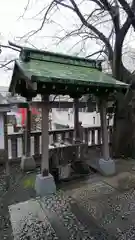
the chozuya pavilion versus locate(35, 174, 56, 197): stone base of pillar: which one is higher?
the chozuya pavilion

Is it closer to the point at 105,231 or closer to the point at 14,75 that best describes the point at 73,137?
the point at 14,75

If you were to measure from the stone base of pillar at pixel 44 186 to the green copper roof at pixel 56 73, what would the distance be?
199 cm

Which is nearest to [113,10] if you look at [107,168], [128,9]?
[128,9]

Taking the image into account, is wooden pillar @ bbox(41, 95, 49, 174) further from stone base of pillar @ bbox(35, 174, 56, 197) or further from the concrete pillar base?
the concrete pillar base

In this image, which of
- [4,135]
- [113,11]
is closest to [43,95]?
[4,135]

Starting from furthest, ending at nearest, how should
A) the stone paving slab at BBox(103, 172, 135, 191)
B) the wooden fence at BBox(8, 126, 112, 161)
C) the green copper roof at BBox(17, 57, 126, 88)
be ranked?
the wooden fence at BBox(8, 126, 112, 161) → the stone paving slab at BBox(103, 172, 135, 191) → the green copper roof at BBox(17, 57, 126, 88)

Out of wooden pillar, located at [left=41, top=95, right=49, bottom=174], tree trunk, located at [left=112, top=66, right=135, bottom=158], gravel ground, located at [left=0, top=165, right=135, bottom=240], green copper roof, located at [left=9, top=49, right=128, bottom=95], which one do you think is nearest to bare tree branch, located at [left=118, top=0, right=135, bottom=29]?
green copper roof, located at [left=9, top=49, right=128, bottom=95]

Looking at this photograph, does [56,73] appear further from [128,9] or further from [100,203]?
[100,203]

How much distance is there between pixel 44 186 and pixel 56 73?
256 cm

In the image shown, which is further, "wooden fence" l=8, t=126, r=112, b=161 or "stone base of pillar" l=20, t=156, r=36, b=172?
"wooden fence" l=8, t=126, r=112, b=161

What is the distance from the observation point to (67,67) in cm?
471

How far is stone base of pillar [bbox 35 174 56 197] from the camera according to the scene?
398 cm

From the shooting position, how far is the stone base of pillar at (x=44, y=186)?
3.98 m

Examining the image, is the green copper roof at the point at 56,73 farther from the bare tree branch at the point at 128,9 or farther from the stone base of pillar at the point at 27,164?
the stone base of pillar at the point at 27,164
